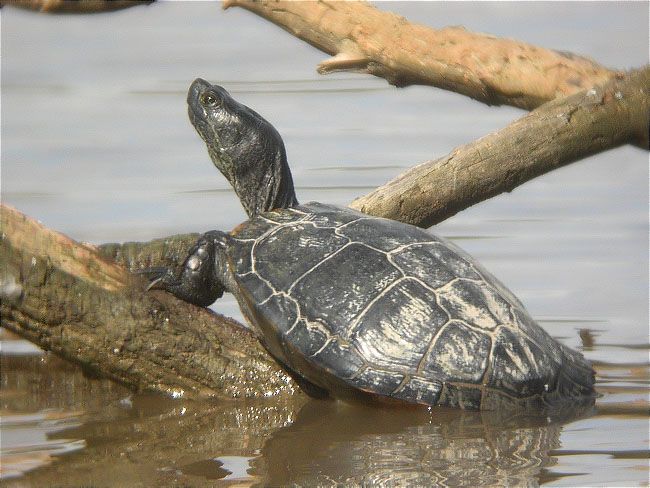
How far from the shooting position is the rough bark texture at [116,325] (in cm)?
A: 403

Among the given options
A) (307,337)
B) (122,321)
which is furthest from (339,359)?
(122,321)

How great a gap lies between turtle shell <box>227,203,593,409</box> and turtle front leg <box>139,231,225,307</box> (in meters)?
0.11

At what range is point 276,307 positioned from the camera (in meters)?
3.97

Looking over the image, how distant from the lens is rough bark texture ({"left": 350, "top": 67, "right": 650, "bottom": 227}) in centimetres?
485

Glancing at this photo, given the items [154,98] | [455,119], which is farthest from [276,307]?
[154,98]

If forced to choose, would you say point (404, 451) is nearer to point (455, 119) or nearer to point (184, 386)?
point (184, 386)

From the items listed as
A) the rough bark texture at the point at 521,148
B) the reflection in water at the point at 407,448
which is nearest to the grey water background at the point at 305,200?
the reflection in water at the point at 407,448

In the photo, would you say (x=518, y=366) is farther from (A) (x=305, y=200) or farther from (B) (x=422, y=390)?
(A) (x=305, y=200)

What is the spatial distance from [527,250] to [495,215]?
2.35 ft

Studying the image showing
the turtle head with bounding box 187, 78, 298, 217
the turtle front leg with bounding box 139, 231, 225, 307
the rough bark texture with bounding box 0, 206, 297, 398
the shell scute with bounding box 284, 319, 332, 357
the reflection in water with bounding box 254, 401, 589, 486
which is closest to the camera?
the reflection in water with bounding box 254, 401, 589, 486

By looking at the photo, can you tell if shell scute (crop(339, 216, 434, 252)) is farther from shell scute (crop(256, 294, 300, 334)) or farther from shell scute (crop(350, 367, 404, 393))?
shell scute (crop(350, 367, 404, 393))

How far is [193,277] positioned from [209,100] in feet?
3.49

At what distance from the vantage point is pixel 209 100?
4.93m

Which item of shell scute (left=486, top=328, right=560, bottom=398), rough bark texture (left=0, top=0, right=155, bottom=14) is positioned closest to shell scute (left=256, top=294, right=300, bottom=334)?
shell scute (left=486, top=328, right=560, bottom=398)
